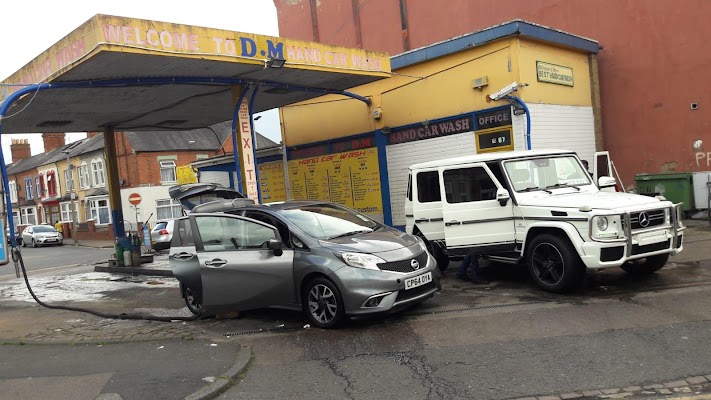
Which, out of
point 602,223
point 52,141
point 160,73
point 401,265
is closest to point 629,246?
point 602,223

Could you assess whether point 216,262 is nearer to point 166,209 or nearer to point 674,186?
point 674,186

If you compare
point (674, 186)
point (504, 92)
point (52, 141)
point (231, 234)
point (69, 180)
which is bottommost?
point (674, 186)

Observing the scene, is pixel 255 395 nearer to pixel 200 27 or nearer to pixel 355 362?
pixel 355 362

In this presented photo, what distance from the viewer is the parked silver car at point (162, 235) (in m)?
22.0

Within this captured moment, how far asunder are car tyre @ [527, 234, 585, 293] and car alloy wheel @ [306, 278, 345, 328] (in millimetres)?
2866

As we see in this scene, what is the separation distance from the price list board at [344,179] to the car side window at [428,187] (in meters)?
6.33

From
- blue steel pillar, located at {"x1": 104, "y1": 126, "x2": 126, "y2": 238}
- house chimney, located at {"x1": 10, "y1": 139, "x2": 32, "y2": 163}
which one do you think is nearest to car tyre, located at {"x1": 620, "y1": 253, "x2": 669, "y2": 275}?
blue steel pillar, located at {"x1": 104, "y1": 126, "x2": 126, "y2": 238}

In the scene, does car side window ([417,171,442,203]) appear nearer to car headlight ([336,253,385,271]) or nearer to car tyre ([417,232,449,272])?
car tyre ([417,232,449,272])

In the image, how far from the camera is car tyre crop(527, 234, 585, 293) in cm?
687

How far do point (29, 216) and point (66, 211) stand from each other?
1087cm

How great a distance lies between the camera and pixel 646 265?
7867mm

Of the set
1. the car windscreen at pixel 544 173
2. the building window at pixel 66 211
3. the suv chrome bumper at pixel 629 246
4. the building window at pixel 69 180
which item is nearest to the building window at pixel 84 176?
the building window at pixel 69 180

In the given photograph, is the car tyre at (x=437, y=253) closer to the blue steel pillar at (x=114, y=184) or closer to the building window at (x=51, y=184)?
the blue steel pillar at (x=114, y=184)

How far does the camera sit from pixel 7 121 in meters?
12.5
